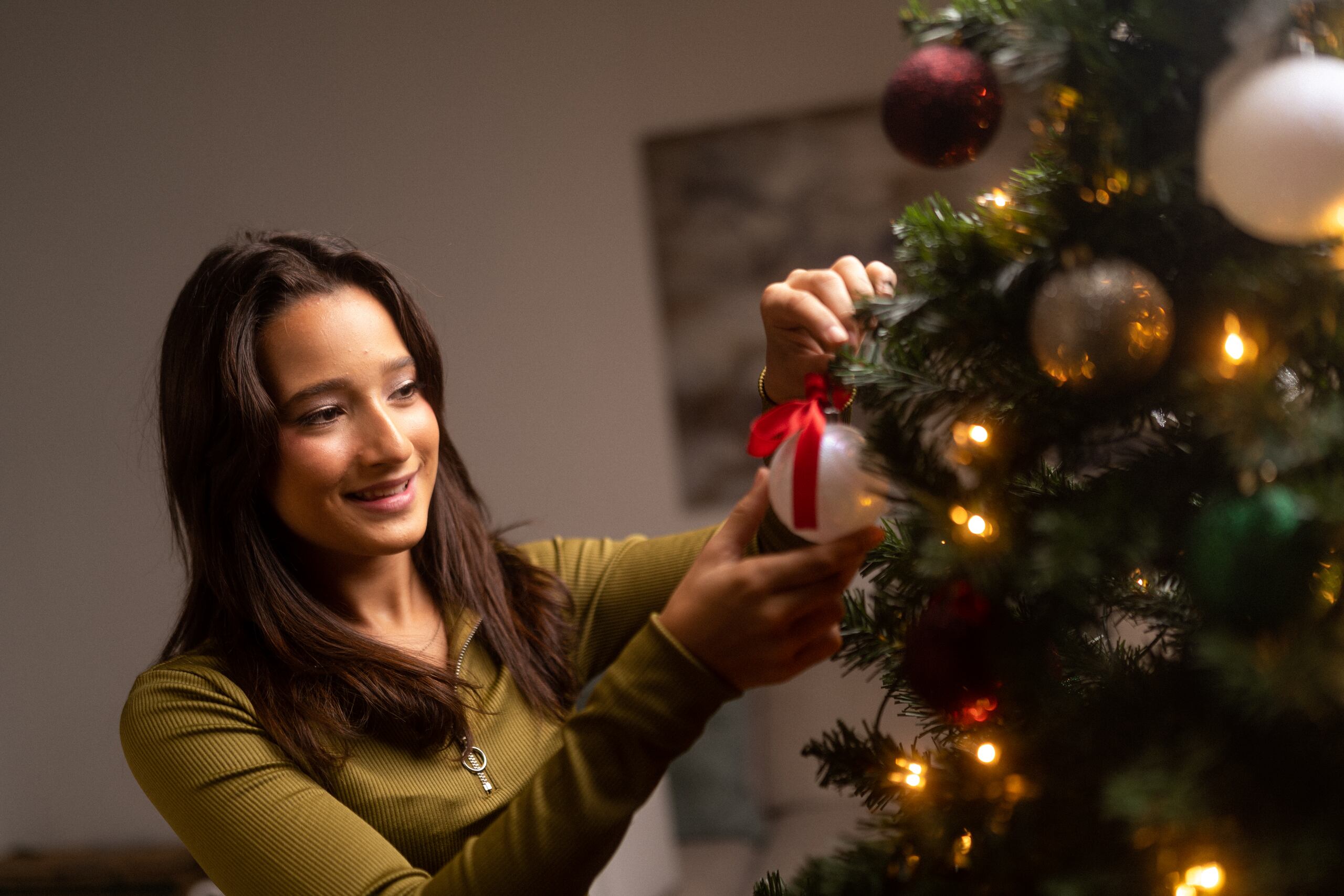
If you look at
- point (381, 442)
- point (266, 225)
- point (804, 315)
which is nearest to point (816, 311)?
point (804, 315)

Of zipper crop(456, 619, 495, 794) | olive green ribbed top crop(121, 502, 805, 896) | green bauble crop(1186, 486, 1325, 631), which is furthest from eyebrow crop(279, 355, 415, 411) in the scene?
green bauble crop(1186, 486, 1325, 631)

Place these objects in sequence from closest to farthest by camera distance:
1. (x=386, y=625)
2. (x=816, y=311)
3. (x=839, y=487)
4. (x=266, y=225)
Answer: (x=839, y=487)
(x=816, y=311)
(x=386, y=625)
(x=266, y=225)

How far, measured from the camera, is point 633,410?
275 cm

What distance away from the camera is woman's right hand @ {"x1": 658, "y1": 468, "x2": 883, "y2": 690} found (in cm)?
58

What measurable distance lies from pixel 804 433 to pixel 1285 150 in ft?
0.84

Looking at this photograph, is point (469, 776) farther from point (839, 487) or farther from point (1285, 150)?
point (1285, 150)

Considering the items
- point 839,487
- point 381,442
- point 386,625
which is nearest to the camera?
point 839,487

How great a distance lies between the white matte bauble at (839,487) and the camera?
54 centimetres

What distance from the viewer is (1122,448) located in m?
0.54

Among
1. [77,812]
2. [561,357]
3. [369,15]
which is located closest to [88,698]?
[77,812]

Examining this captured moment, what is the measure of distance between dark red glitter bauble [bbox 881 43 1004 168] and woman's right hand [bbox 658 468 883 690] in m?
0.22

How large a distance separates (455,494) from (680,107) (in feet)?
5.87

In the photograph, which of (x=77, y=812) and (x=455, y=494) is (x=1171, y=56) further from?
(x=77, y=812)

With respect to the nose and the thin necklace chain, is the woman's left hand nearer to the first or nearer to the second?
the nose
